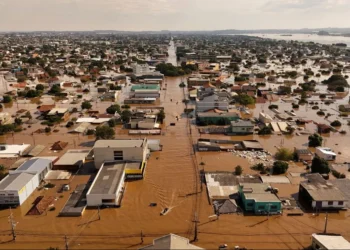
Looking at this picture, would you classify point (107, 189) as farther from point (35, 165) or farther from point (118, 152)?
point (35, 165)

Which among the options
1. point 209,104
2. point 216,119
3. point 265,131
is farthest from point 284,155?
point 209,104

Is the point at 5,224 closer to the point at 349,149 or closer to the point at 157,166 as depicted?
the point at 157,166

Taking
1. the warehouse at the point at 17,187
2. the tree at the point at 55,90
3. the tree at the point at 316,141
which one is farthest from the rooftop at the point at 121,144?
the tree at the point at 55,90

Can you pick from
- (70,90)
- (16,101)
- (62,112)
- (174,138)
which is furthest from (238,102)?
(16,101)

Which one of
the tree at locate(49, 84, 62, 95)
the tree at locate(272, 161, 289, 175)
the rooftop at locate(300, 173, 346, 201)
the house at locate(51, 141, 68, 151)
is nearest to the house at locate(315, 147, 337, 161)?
the tree at locate(272, 161, 289, 175)

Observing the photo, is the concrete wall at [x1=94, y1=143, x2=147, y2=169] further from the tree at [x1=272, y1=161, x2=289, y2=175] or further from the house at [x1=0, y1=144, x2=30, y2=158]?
the tree at [x1=272, y1=161, x2=289, y2=175]

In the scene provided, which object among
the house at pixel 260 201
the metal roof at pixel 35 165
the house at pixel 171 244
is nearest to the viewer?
the house at pixel 171 244

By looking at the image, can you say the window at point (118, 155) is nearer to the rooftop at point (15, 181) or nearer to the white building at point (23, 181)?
the white building at point (23, 181)
